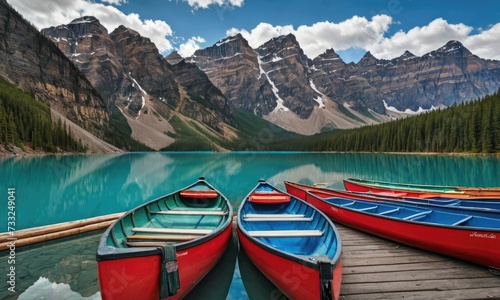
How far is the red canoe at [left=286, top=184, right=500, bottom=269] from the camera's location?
7559 millimetres

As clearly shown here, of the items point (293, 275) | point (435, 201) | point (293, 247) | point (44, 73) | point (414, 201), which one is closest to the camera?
point (293, 275)

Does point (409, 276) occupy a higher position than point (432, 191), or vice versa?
point (432, 191)

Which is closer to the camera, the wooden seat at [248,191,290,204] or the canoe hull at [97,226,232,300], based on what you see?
the canoe hull at [97,226,232,300]

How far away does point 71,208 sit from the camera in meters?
22.0

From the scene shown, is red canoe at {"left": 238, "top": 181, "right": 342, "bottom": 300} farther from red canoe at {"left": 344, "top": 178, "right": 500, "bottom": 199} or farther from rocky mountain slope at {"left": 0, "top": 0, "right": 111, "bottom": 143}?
rocky mountain slope at {"left": 0, "top": 0, "right": 111, "bottom": 143}

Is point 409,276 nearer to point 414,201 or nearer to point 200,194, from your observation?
point 414,201

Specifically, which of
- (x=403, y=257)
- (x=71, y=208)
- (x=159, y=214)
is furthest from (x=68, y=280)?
(x=71, y=208)

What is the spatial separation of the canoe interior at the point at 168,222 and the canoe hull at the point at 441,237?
226 inches

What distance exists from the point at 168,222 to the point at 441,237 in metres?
9.81

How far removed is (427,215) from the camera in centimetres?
1064

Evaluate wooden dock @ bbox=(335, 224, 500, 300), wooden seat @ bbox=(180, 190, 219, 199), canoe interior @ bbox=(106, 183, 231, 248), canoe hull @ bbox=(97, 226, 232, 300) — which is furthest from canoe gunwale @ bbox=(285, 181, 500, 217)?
canoe hull @ bbox=(97, 226, 232, 300)

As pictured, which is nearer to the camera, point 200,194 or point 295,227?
point 295,227

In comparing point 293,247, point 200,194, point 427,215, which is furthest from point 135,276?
point 427,215

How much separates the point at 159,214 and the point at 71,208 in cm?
1488
